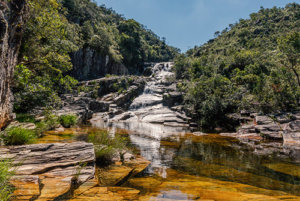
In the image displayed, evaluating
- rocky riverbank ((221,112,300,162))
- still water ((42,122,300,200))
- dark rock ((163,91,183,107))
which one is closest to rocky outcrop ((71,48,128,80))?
dark rock ((163,91,183,107))

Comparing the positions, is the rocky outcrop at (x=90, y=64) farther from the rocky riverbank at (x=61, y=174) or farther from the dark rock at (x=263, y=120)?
the rocky riverbank at (x=61, y=174)

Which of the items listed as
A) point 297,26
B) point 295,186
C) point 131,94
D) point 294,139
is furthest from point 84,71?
point 297,26

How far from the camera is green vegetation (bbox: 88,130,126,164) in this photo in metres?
5.16

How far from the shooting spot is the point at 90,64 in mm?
41281

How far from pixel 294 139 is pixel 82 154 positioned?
50.9ft

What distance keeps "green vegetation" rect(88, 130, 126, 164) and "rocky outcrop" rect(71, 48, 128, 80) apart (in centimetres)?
3553

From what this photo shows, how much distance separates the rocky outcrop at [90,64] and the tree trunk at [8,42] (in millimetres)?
33607

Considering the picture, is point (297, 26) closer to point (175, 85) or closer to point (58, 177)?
point (175, 85)

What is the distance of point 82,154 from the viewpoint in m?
4.52

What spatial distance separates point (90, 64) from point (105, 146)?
129ft

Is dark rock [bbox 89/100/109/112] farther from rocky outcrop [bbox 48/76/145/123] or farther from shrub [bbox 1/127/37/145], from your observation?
shrub [bbox 1/127/37/145]

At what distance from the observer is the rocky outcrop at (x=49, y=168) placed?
9.70 feet

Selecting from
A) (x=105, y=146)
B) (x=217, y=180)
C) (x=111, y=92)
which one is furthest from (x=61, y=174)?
(x=111, y=92)

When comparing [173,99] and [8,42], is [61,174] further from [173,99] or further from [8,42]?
[173,99]
